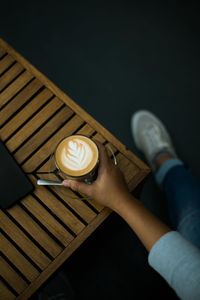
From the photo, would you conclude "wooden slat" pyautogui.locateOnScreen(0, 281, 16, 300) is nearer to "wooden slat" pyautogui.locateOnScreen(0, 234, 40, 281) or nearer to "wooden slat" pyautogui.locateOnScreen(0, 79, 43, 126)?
"wooden slat" pyautogui.locateOnScreen(0, 234, 40, 281)

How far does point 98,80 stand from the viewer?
64.6 inches

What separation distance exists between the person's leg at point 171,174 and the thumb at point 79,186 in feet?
1.49

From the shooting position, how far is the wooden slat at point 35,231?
0.85 meters

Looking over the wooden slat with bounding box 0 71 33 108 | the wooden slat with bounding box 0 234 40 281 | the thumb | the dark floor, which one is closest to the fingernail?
A: the thumb

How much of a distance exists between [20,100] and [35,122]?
0.30ft

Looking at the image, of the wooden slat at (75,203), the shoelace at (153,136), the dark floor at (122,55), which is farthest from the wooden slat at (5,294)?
the shoelace at (153,136)

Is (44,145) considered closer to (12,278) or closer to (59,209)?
(59,209)

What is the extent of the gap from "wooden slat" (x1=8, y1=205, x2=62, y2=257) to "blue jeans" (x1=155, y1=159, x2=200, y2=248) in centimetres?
48

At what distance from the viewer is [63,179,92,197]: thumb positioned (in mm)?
822

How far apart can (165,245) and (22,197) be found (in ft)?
1.33

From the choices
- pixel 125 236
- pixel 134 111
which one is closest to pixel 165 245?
pixel 125 236

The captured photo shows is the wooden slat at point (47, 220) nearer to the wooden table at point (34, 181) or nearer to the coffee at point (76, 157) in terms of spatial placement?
the wooden table at point (34, 181)

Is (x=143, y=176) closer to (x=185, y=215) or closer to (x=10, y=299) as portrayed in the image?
(x=185, y=215)

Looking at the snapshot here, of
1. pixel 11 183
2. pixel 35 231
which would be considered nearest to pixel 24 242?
pixel 35 231
